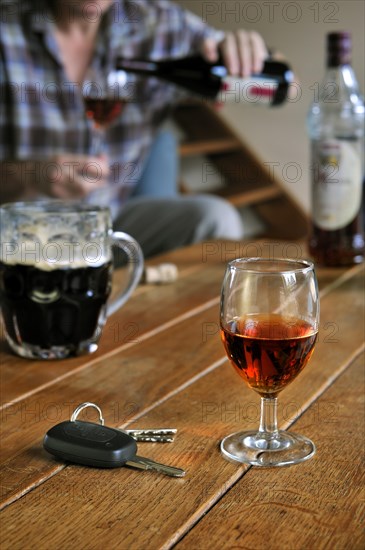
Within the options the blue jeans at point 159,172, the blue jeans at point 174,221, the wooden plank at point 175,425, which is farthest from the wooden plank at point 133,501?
the blue jeans at point 159,172

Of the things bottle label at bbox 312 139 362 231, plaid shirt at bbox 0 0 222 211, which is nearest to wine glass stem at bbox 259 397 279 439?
bottle label at bbox 312 139 362 231

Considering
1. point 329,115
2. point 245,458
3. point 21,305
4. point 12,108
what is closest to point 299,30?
point 12,108

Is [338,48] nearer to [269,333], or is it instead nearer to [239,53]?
[239,53]

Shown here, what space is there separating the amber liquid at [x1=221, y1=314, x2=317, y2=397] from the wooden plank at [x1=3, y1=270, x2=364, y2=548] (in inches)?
2.7

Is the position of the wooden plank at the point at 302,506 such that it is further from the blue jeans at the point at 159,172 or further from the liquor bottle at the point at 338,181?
the blue jeans at the point at 159,172

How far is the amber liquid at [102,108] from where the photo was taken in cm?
145

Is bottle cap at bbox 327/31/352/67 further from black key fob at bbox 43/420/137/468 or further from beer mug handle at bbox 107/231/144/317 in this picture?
black key fob at bbox 43/420/137/468

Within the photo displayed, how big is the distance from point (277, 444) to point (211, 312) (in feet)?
1.42

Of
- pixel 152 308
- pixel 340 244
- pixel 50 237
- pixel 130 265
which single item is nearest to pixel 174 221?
pixel 340 244

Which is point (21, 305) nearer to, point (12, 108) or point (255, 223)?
point (12, 108)

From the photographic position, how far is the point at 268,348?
539 millimetres

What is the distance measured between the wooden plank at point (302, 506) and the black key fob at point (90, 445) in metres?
0.08

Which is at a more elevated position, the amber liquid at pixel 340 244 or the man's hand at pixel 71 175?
the man's hand at pixel 71 175

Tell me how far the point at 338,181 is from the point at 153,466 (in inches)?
32.0
